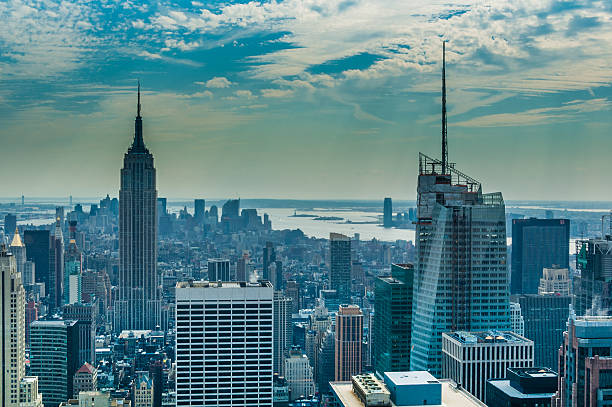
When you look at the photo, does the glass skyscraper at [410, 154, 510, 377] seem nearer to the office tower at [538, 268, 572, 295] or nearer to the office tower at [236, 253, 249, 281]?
the office tower at [538, 268, 572, 295]

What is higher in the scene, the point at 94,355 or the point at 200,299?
the point at 200,299

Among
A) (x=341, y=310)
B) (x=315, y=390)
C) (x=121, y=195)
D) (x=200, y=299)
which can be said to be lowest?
(x=315, y=390)

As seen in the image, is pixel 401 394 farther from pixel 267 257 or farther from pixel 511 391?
pixel 267 257

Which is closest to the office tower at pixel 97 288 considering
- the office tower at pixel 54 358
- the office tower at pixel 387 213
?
the office tower at pixel 54 358

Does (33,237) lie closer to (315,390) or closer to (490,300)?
(315,390)

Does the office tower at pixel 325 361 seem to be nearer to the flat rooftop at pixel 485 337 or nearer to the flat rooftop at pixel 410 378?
the flat rooftop at pixel 485 337

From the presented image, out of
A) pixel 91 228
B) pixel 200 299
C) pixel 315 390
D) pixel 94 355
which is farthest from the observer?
pixel 91 228

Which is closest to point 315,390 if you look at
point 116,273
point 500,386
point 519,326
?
point 519,326
